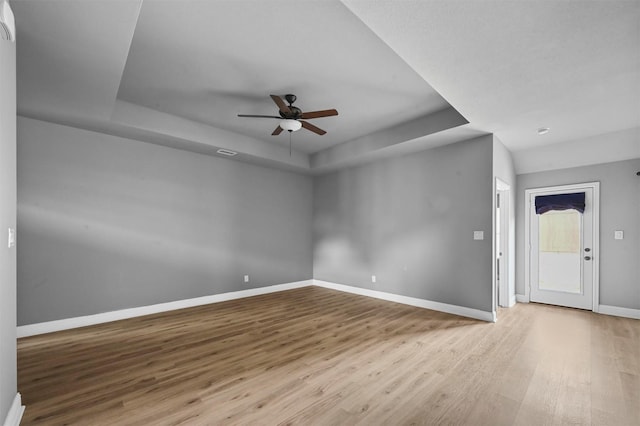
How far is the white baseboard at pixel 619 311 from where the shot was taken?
4.12 metres

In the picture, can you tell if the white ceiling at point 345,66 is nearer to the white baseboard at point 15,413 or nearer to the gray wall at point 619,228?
the gray wall at point 619,228

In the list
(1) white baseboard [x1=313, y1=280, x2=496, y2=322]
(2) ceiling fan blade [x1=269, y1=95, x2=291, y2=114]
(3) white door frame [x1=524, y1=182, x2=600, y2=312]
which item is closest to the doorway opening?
(3) white door frame [x1=524, y1=182, x2=600, y2=312]

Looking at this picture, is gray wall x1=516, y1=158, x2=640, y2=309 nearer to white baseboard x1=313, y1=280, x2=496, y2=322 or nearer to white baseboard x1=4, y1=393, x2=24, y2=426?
white baseboard x1=313, y1=280, x2=496, y2=322

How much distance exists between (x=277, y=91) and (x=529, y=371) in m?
→ 3.98

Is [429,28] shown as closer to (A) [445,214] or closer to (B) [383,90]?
(B) [383,90]

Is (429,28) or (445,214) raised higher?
(429,28)

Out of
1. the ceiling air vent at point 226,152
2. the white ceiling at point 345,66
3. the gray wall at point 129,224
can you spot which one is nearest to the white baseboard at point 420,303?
the gray wall at point 129,224

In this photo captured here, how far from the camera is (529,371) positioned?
2.60m

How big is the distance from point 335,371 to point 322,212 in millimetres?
4332

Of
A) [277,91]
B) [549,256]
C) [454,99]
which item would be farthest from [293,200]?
[549,256]

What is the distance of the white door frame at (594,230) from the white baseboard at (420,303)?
1695 millimetres

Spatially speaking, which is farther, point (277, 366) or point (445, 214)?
point (445, 214)

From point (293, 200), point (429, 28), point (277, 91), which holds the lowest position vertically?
point (293, 200)

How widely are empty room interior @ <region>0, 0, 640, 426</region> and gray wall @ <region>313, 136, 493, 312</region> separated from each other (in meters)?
0.04
